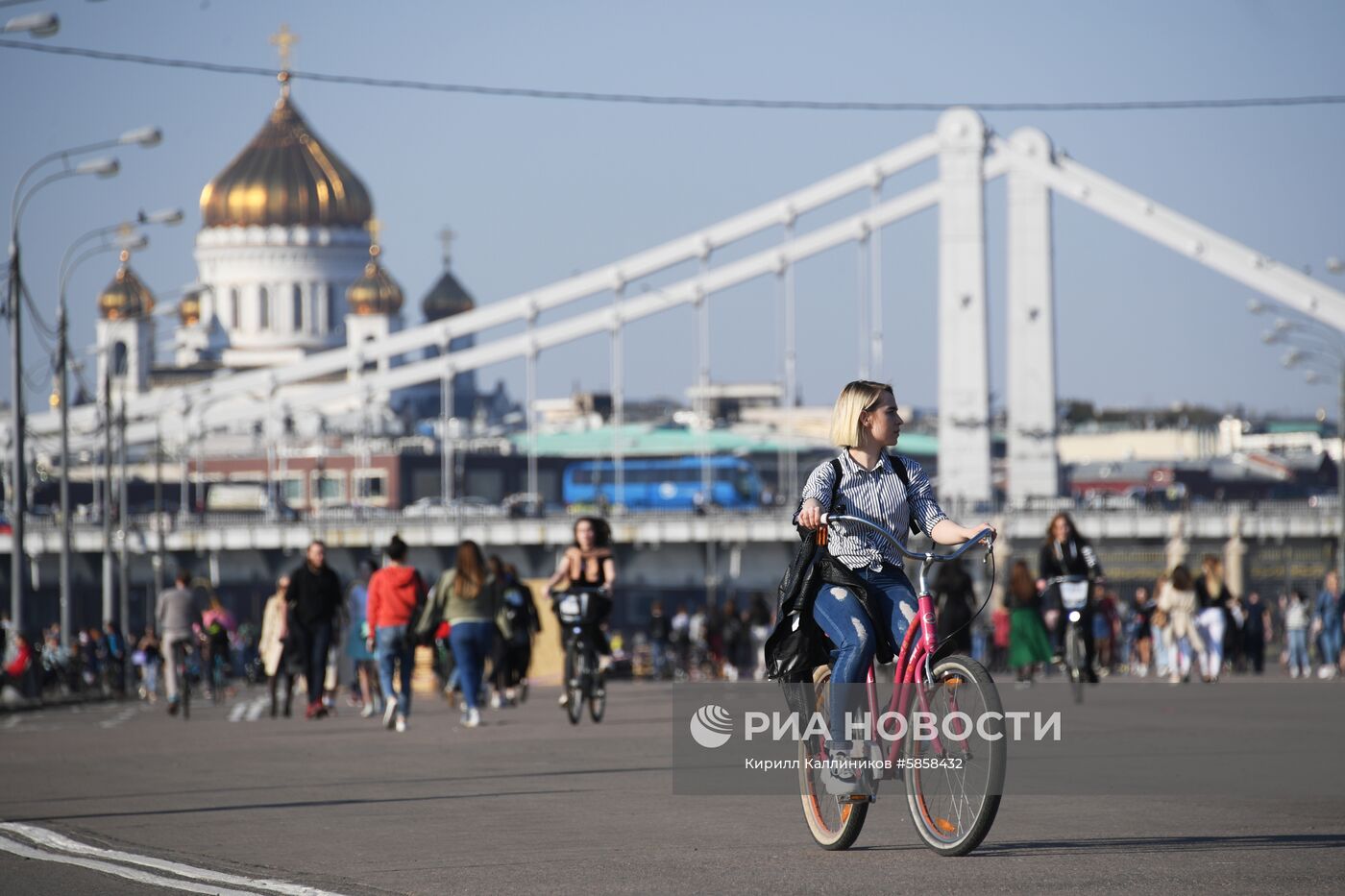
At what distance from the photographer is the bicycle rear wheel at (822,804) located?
7.96m

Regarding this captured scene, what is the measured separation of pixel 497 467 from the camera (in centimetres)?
10950

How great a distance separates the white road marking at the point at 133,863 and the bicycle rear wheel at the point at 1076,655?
10.4m

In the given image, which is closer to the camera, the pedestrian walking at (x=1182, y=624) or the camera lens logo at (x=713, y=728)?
the camera lens logo at (x=713, y=728)

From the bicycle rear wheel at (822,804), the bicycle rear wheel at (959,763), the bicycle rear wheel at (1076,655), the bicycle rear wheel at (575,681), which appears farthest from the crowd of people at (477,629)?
the bicycle rear wheel at (822,804)

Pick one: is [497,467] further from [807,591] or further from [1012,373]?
[807,591]

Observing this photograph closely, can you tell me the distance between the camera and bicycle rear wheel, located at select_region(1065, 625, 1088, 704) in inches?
724

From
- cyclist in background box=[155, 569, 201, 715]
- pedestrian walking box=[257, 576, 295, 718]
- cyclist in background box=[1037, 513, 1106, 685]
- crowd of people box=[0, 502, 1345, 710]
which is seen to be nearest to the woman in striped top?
crowd of people box=[0, 502, 1345, 710]

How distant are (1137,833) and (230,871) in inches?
123

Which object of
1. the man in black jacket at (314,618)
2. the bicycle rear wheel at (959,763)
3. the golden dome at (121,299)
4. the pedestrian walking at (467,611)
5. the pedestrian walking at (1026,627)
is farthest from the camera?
the golden dome at (121,299)

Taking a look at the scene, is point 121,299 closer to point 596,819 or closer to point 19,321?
point 19,321

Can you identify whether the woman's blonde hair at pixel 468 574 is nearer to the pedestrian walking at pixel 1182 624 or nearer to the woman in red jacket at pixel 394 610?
the woman in red jacket at pixel 394 610

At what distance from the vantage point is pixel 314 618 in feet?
61.8

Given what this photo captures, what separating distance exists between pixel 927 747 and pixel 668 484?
86.7m

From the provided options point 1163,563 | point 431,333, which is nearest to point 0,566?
point 431,333
